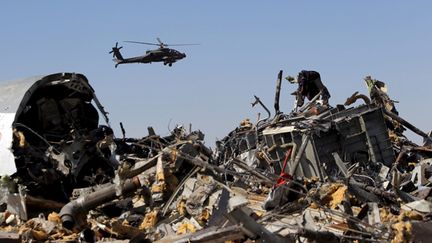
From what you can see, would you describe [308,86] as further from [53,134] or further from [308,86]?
[53,134]

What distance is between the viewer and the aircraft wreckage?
8883mm

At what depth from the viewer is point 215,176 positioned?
456 inches

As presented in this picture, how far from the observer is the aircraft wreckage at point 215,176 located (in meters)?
8.88

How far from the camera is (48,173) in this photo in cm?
1323

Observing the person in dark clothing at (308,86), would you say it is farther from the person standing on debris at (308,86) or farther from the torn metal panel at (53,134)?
the torn metal panel at (53,134)

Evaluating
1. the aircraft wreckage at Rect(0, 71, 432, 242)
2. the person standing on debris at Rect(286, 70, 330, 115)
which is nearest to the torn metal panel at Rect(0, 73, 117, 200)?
the aircraft wreckage at Rect(0, 71, 432, 242)

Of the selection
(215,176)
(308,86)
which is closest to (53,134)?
(215,176)

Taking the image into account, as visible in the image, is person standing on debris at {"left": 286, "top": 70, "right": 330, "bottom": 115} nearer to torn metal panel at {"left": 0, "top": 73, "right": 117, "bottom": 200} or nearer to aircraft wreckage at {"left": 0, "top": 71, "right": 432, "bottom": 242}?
aircraft wreckage at {"left": 0, "top": 71, "right": 432, "bottom": 242}

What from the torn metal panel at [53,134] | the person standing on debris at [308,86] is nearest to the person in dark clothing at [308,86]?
the person standing on debris at [308,86]

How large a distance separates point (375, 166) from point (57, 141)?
6.91 metres

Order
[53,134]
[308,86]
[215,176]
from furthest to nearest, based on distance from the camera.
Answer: [308,86], [53,134], [215,176]

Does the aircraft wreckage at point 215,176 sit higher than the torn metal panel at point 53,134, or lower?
lower

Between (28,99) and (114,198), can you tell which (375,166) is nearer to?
(114,198)

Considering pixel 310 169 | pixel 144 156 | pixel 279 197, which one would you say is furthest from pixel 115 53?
pixel 279 197
